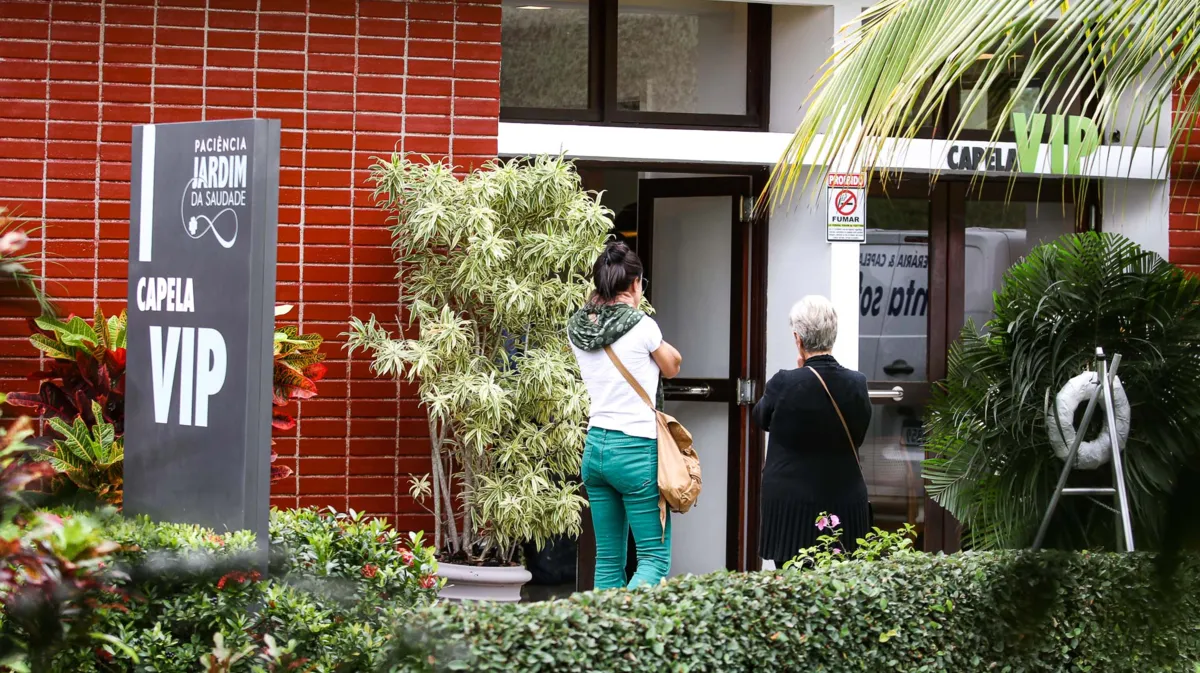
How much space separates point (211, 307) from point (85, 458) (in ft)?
1.97

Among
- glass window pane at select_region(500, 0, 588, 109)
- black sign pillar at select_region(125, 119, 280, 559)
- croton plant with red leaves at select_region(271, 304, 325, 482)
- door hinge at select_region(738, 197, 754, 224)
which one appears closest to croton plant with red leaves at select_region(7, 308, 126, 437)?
croton plant with red leaves at select_region(271, 304, 325, 482)

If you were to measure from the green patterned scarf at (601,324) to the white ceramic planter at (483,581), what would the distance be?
3.67ft

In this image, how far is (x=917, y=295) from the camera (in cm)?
657

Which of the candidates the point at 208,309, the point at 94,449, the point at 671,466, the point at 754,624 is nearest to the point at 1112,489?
the point at 754,624

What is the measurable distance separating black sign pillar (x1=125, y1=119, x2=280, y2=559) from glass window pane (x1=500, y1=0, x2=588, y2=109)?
9.01 feet

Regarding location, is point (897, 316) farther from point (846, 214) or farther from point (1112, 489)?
point (1112, 489)

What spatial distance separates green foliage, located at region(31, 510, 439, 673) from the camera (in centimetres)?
81

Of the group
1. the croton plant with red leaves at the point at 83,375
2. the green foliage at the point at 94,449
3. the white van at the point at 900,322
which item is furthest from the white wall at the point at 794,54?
the green foliage at the point at 94,449

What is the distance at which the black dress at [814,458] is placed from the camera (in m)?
4.58

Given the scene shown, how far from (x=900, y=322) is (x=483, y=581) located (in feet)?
8.41

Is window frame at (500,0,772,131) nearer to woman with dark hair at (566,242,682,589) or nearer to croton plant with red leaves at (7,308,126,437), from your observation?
woman with dark hair at (566,242,682,589)

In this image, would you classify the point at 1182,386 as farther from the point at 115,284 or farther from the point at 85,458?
the point at 115,284

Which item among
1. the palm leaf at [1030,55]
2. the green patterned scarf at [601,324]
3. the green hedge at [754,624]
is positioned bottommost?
the green hedge at [754,624]

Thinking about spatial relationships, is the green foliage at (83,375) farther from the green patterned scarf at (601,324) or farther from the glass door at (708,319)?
the glass door at (708,319)
